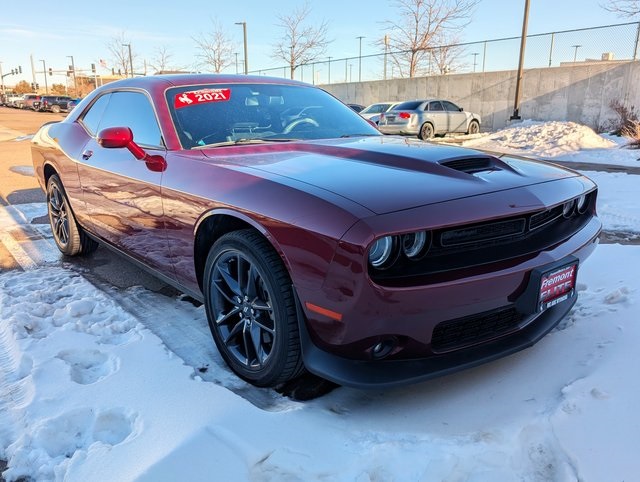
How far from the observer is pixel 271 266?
2.13 metres

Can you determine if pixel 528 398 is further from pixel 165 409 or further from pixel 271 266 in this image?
pixel 165 409

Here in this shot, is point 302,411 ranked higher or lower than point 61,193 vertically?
lower

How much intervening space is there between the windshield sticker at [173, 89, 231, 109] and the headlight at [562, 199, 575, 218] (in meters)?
2.10

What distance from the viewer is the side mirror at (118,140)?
2992 millimetres

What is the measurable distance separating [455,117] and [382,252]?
1768 centimetres

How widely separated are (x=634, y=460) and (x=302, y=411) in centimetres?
124

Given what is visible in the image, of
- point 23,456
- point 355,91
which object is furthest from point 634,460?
point 355,91

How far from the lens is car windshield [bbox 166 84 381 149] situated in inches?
120

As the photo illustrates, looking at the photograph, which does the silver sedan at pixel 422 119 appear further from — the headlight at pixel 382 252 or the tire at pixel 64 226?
the headlight at pixel 382 252

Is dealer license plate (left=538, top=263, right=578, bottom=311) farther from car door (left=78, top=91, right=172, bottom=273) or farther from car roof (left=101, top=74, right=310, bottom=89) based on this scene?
car roof (left=101, top=74, right=310, bottom=89)

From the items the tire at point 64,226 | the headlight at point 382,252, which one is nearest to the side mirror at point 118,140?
the tire at point 64,226

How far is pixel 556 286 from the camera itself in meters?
2.20

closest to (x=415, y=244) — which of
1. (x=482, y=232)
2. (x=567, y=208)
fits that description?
(x=482, y=232)

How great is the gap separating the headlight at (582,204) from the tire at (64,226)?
3889 mm
